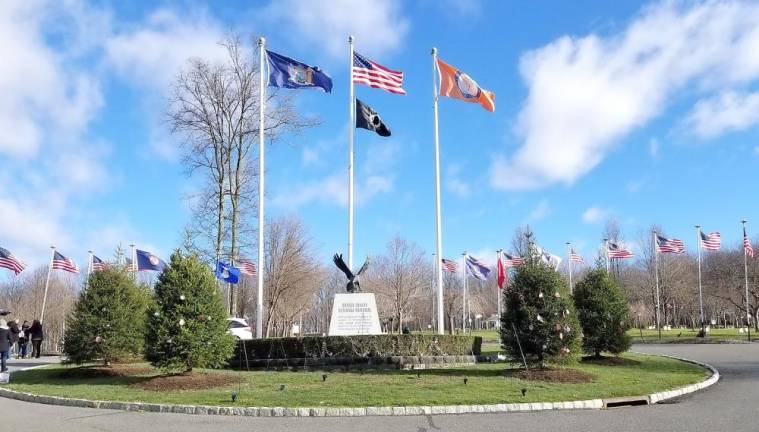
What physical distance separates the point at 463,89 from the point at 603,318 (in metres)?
10.4

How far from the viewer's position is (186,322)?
16.2 meters

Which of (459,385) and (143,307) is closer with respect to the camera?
(459,385)

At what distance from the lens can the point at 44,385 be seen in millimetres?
16688

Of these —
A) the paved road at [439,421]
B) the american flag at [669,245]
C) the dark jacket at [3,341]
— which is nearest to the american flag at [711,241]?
the american flag at [669,245]

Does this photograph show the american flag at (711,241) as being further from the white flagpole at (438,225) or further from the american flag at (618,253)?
the white flagpole at (438,225)

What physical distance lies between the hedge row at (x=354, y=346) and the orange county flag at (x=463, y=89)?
384 inches

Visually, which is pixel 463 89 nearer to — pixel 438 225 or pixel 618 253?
pixel 438 225

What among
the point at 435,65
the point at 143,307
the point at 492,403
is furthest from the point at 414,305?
the point at 492,403

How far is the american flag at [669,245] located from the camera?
135ft

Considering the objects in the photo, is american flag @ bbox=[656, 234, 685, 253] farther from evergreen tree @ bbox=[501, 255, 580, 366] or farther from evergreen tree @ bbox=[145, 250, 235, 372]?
evergreen tree @ bbox=[145, 250, 235, 372]

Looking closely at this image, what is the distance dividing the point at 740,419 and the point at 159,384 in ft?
42.0

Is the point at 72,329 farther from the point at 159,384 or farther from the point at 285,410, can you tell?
the point at 285,410

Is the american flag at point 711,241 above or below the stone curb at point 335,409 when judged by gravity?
above

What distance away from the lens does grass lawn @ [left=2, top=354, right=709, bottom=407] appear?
12.9 m
